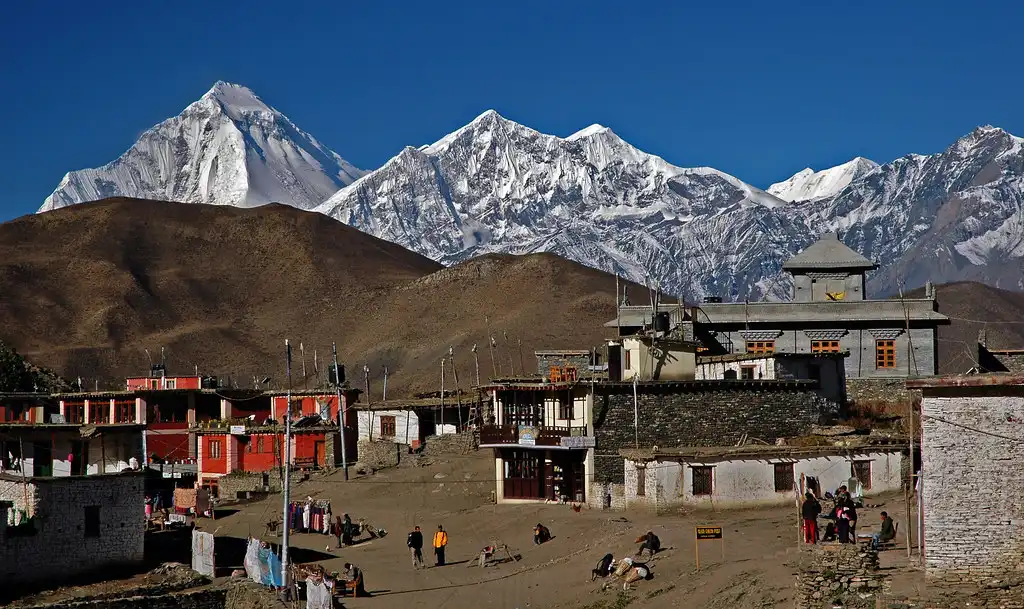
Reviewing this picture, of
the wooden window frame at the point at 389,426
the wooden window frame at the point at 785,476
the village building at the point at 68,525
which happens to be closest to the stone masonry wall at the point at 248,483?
the wooden window frame at the point at 389,426

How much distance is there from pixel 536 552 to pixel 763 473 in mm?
8031

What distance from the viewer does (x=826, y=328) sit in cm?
7112

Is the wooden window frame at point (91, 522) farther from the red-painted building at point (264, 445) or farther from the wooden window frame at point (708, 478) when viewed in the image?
the red-painted building at point (264, 445)

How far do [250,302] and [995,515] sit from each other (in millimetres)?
174754

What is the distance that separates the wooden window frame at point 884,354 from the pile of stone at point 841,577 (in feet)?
130

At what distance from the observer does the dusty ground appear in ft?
116

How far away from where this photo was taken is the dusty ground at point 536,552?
1387 inches

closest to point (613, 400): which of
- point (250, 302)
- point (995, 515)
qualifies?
point (995, 515)

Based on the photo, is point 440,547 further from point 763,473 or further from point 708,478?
point 763,473

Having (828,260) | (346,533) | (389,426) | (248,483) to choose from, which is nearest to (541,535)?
(346,533)

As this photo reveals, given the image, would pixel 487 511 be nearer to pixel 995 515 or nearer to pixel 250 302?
pixel 995 515

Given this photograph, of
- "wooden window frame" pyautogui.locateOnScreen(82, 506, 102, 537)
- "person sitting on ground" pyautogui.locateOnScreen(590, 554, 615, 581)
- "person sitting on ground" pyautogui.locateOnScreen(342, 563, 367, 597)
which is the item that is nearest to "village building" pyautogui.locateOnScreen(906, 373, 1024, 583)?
"person sitting on ground" pyautogui.locateOnScreen(590, 554, 615, 581)

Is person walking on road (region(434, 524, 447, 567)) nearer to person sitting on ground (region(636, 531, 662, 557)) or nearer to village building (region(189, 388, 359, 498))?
person sitting on ground (region(636, 531, 662, 557))

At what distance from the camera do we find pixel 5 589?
41500 millimetres
